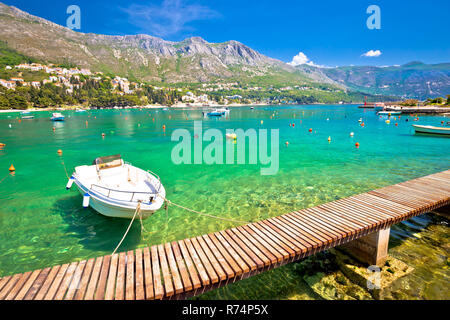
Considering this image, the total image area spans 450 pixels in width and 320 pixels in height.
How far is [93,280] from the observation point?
5.71 meters

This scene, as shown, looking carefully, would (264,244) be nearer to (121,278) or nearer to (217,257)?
(217,257)

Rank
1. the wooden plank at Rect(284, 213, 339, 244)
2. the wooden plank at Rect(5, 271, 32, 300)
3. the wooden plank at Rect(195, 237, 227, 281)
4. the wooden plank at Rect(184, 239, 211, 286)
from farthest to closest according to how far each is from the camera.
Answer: the wooden plank at Rect(284, 213, 339, 244)
the wooden plank at Rect(195, 237, 227, 281)
the wooden plank at Rect(184, 239, 211, 286)
the wooden plank at Rect(5, 271, 32, 300)

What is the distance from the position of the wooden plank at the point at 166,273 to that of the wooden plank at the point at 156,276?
11cm

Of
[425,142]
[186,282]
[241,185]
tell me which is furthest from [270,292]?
[425,142]

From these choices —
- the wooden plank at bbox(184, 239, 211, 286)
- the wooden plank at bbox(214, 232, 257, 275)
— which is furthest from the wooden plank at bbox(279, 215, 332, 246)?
the wooden plank at bbox(184, 239, 211, 286)

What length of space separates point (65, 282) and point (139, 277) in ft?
6.26

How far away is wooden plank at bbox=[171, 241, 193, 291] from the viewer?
5475 millimetres

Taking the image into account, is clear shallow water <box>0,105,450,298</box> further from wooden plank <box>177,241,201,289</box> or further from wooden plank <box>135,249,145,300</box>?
wooden plank <box>135,249,145,300</box>

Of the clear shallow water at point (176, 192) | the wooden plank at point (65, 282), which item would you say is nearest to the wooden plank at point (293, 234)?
the clear shallow water at point (176, 192)

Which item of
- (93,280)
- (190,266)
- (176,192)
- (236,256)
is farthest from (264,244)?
(176,192)

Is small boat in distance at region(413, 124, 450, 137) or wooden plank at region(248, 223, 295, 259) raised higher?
small boat in distance at region(413, 124, 450, 137)

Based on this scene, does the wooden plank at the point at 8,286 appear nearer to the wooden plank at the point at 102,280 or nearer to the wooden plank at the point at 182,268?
the wooden plank at the point at 102,280

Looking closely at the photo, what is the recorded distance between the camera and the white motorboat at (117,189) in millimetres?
10727
